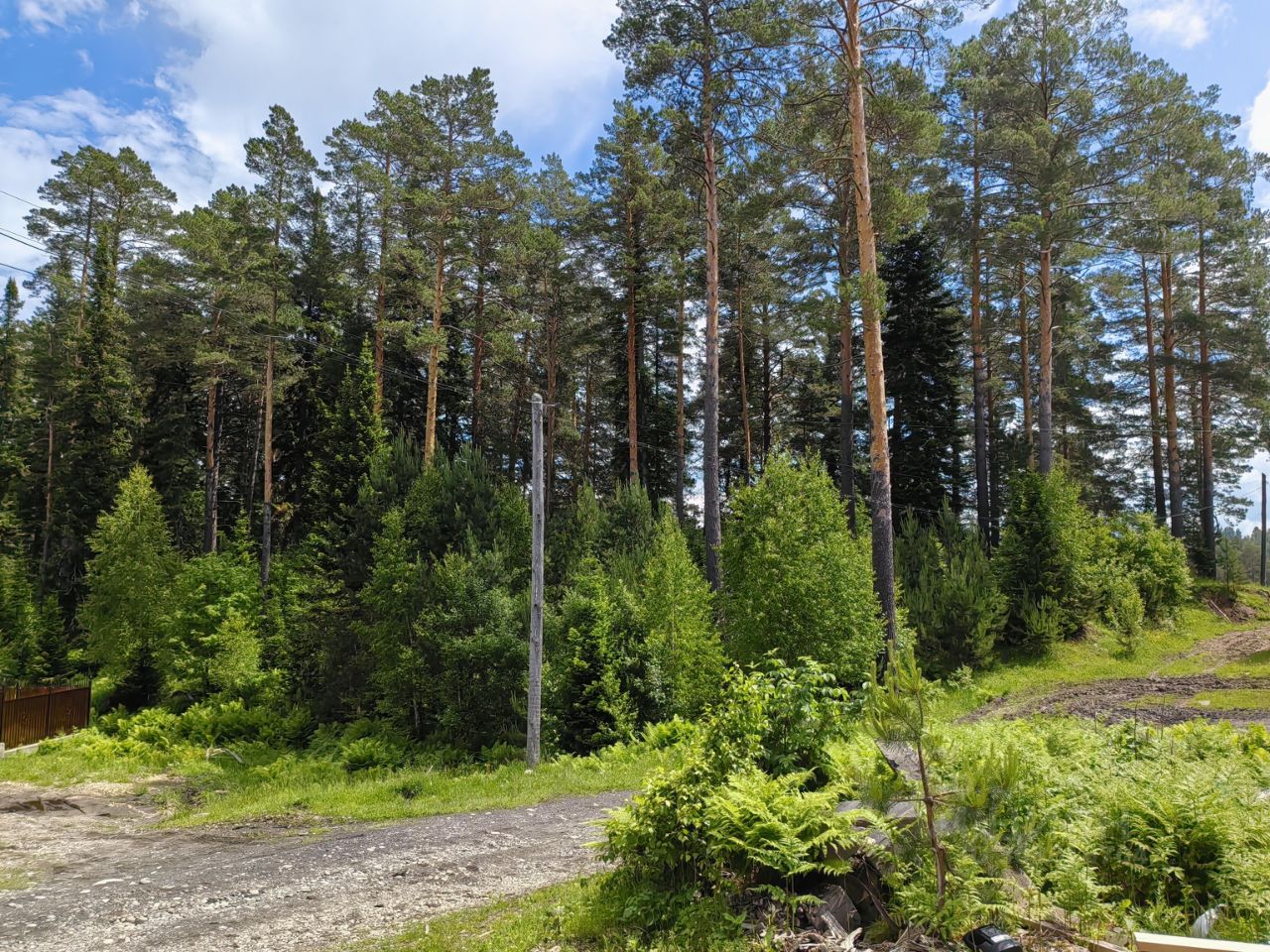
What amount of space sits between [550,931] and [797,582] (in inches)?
291

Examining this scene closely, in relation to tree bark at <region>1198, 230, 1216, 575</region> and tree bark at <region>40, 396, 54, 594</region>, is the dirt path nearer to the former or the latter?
tree bark at <region>40, 396, 54, 594</region>

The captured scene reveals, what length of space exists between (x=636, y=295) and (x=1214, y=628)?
69.6 ft

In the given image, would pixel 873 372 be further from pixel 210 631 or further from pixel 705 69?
pixel 210 631

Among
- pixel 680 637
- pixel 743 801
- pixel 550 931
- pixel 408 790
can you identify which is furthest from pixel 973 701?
pixel 550 931

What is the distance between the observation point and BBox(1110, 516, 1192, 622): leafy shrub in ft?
70.5

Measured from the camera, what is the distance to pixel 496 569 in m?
15.9

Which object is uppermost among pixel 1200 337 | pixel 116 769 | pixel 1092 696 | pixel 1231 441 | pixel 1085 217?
pixel 1085 217

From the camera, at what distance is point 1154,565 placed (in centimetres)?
2191

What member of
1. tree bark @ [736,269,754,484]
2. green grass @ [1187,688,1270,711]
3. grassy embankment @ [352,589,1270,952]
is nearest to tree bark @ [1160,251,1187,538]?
grassy embankment @ [352,589,1270,952]

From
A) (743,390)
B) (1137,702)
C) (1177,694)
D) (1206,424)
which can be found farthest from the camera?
(743,390)

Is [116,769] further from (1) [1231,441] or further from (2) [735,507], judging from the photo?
(1) [1231,441]

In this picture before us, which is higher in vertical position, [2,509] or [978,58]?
[978,58]

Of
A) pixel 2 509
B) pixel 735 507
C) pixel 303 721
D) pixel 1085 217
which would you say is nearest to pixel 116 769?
pixel 303 721

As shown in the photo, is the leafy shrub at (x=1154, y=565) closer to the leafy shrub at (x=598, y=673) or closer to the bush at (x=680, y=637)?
the bush at (x=680, y=637)
